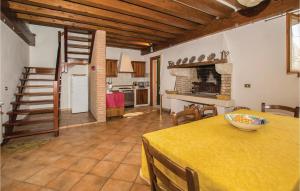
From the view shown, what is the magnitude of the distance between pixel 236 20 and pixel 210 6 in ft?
2.85

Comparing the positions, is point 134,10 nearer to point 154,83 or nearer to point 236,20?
point 236,20

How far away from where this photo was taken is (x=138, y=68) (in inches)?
295

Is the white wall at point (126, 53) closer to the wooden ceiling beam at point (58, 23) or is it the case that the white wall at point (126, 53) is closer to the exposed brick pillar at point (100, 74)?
the wooden ceiling beam at point (58, 23)

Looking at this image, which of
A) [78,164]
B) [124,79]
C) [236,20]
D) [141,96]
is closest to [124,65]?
[124,79]

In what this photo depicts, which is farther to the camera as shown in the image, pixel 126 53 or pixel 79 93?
pixel 126 53

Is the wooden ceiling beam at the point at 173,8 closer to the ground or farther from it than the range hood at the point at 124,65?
farther from it

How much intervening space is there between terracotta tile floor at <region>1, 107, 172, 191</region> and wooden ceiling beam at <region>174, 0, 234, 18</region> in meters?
2.85

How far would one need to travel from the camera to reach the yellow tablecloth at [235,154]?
76cm

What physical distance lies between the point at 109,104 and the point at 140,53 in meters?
3.74

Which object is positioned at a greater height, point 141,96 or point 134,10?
point 134,10

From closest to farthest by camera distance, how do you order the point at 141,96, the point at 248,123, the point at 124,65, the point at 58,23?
the point at 248,123, the point at 58,23, the point at 124,65, the point at 141,96

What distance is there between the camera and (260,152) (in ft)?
3.47

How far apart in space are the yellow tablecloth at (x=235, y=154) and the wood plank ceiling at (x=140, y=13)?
258 cm

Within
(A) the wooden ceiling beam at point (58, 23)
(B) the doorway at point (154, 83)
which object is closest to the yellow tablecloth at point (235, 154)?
(A) the wooden ceiling beam at point (58, 23)
